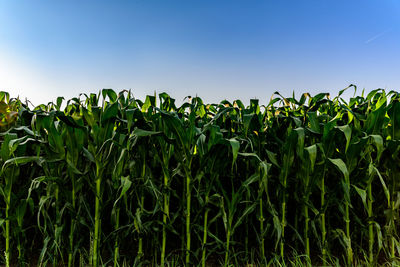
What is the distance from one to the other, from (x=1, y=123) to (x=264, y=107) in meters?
2.17

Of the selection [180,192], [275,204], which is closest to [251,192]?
[275,204]

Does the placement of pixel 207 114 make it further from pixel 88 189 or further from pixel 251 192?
pixel 88 189

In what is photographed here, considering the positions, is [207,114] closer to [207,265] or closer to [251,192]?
[251,192]

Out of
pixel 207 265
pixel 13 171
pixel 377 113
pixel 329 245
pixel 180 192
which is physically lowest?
pixel 207 265

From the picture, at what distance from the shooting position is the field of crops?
1814 millimetres

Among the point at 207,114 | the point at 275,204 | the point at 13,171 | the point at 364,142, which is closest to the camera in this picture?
the point at 364,142

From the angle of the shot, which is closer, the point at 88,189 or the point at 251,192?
the point at 251,192

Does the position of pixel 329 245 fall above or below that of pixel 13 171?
below

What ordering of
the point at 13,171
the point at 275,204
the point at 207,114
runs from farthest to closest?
1. the point at 207,114
2. the point at 275,204
3. the point at 13,171

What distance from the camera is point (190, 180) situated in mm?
1836

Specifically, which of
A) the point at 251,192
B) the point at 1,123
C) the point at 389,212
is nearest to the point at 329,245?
the point at 389,212

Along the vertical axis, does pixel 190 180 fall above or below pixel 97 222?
above

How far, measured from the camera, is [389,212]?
1.95 m

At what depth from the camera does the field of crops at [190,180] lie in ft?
5.95
